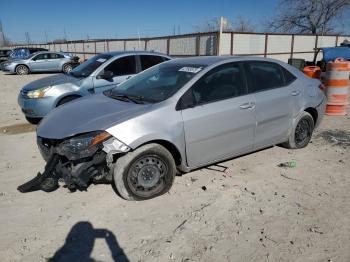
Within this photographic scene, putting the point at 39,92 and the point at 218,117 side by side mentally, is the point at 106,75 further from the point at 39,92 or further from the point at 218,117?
the point at 218,117

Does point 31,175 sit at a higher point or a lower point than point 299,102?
lower

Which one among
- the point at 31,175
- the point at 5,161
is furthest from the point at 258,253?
the point at 5,161

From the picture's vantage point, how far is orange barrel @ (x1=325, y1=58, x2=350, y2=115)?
7941mm

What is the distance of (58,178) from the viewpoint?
156 inches

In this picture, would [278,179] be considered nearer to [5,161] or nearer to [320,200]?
[320,200]

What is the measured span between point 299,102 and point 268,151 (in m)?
0.94

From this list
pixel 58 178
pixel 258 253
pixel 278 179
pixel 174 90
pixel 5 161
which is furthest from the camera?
pixel 5 161

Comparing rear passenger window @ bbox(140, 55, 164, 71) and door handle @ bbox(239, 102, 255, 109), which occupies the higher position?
rear passenger window @ bbox(140, 55, 164, 71)

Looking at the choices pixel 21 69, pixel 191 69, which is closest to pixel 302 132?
pixel 191 69

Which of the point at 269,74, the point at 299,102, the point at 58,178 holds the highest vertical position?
the point at 269,74

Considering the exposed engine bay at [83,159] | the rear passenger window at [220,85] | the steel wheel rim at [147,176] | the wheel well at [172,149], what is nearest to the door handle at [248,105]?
the rear passenger window at [220,85]

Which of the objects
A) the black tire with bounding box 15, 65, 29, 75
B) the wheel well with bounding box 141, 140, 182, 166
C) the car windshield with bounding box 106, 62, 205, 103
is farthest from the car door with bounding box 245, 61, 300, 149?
the black tire with bounding box 15, 65, 29, 75

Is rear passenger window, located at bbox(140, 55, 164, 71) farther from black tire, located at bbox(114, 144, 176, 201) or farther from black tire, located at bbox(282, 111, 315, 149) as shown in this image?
black tire, located at bbox(114, 144, 176, 201)

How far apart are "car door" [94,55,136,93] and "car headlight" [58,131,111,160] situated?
12.3 feet
